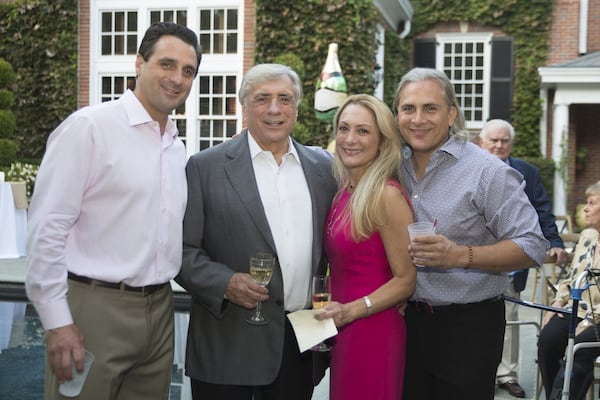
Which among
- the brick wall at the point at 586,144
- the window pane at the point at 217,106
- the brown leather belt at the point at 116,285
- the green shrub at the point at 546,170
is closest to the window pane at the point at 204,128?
the window pane at the point at 217,106

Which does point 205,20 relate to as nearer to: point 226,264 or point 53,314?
point 226,264

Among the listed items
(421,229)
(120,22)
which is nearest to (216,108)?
(120,22)

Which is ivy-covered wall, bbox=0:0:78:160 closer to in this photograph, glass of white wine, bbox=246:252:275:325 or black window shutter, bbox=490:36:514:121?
black window shutter, bbox=490:36:514:121

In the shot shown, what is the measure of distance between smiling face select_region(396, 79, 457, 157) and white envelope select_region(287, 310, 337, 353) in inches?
32.3

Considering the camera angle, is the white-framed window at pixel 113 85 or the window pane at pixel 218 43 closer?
the window pane at pixel 218 43

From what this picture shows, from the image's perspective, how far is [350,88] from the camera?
559 inches

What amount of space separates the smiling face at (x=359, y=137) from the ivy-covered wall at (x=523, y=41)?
14.7 meters

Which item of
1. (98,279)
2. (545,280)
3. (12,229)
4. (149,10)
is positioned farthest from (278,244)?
(149,10)

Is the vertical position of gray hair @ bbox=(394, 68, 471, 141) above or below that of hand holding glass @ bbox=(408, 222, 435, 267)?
above

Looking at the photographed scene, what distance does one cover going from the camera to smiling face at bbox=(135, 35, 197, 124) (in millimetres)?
2852

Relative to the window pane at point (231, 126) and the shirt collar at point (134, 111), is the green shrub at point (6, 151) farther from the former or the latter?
the shirt collar at point (134, 111)

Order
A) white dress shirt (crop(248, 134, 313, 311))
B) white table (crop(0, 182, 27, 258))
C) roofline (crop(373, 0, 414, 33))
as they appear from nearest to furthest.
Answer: white dress shirt (crop(248, 134, 313, 311)), white table (crop(0, 182, 27, 258)), roofline (crop(373, 0, 414, 33))

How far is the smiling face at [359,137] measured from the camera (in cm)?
302

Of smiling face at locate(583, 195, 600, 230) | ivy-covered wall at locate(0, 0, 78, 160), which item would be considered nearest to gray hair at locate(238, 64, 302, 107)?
smiling face at locate(583, 195, 600, 230)
